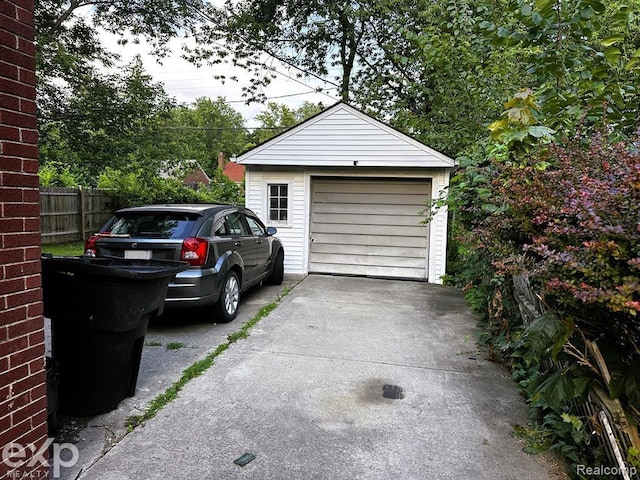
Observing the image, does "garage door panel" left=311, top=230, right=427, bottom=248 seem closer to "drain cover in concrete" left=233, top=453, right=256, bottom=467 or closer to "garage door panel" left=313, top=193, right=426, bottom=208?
"garage door panel" left=313, top=193, right=426, bottom=208

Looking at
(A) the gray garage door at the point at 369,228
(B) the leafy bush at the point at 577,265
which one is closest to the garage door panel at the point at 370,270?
(A) the gray garage door at the point at 369,228

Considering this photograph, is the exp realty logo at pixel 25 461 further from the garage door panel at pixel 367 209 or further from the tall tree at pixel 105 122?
the tall tree at pixel 105 122

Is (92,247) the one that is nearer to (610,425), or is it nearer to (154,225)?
(154,225)

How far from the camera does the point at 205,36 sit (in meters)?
16.2

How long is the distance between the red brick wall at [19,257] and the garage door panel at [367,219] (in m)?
7.91

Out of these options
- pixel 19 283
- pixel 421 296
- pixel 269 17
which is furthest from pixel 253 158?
pixel 269 17

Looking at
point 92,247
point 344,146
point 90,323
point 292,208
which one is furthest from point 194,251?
point 344,146

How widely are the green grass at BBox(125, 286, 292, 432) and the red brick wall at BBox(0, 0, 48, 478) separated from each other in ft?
3.00

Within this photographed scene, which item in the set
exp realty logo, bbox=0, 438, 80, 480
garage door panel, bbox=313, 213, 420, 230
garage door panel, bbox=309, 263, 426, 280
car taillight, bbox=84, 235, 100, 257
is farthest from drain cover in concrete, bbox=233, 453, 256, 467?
garage door panel, bbox=313, 213, 420, 230

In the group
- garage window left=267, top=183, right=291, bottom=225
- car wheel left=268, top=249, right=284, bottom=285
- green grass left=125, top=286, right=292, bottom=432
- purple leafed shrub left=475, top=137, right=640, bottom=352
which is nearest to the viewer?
purple leafed shrub left=475, top=137, right=640, bottom=352

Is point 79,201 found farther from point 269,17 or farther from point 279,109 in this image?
point 279,109

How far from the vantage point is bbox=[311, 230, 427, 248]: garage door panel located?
9609 mm

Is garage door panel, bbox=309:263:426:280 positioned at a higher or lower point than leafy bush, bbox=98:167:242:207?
lower

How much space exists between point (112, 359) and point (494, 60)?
7.00 metres
